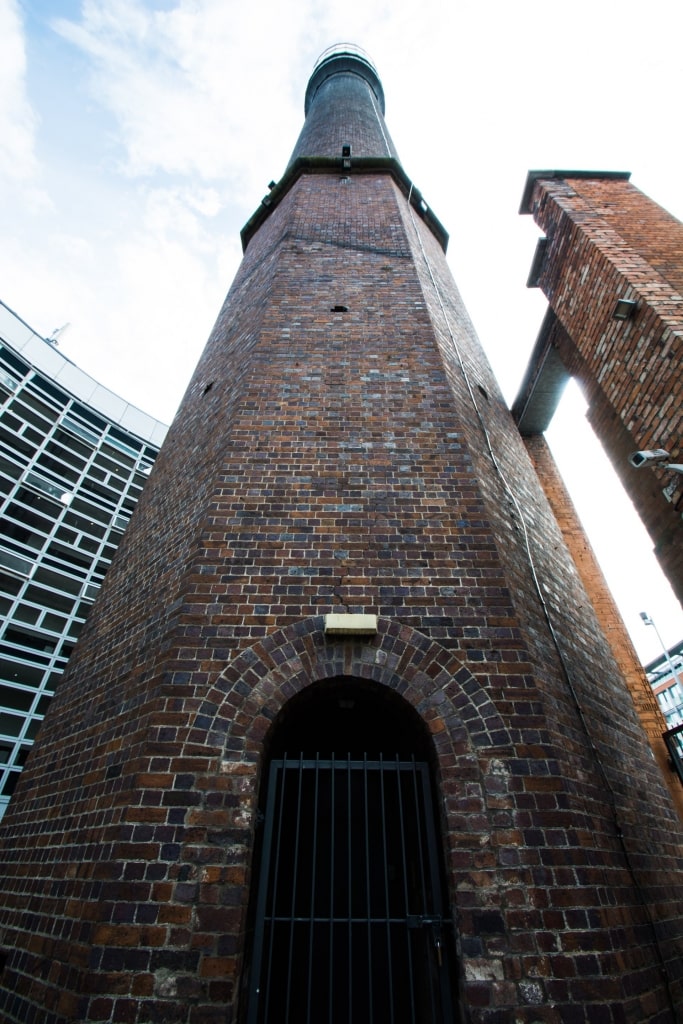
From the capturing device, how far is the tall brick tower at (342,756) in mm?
2143

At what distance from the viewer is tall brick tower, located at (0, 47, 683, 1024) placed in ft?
7.03

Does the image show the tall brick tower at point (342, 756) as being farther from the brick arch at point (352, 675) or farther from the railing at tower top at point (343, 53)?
the railing at tower top at point (343, 53)

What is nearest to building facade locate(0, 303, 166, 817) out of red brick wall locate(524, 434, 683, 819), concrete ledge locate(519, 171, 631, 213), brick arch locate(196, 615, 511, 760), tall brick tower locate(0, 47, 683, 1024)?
tall brick tower locate(0, 47, 683, 1024)

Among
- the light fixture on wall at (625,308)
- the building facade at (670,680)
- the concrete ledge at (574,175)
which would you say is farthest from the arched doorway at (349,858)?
the building facade at (670,680)

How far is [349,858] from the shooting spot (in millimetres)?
2508

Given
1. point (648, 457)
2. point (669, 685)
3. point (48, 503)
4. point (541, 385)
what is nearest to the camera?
point (648, 457)

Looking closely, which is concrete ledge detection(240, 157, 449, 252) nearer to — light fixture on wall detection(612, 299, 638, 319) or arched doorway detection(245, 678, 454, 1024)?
light fixture on wall detection(612, 299, 638, 319)

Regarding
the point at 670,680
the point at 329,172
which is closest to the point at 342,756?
the point at 329,172

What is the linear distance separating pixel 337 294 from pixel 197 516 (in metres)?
3.34

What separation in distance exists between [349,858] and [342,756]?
1.00 metres

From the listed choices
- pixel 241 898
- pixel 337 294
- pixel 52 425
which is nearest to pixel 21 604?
pixel 52 425

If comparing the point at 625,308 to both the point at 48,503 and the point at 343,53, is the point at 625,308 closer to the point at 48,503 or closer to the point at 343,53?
the point at 48,503

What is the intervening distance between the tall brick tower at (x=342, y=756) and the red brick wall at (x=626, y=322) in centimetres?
130

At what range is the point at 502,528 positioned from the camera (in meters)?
3.74
